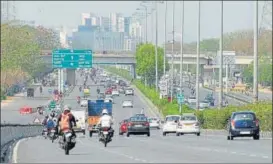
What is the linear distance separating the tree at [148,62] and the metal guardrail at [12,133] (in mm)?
78859

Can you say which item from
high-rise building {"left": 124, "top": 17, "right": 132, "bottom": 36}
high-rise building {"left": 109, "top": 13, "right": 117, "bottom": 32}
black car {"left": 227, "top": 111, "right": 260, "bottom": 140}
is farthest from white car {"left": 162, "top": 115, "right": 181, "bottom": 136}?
high-rise building {"left": 124, "top": 17, "right": 132, "bottom": 36}

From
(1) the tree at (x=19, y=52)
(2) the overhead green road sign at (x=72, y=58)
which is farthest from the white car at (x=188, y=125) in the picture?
(1) the tree at (x=19, y=52)

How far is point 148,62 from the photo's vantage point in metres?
152

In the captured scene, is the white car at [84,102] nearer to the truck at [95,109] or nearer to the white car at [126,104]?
the truck at [95,109]

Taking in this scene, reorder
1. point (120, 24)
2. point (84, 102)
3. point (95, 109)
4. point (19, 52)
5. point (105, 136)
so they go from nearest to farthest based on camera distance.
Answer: point (19, 52) → point (105, 136) → point (95, 109) → point (84, 102) → point (120, 24)

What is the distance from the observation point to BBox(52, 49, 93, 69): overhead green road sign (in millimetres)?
68062

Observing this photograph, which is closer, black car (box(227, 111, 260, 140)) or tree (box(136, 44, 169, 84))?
black car (box(227, 111, 260, 140))

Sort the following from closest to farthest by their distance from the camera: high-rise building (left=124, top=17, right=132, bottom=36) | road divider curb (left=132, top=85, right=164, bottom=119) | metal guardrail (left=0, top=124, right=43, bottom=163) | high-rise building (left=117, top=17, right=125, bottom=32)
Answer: metal guardrail (left=0, top=124, right=43, bottom=163) < road divider curb (left=132, top=85, right=164, bottom=119) < high-rise building (left=117, top=17, right=125, bottom=32) < high-rise building (left=124, top=17, right=132, bottom=36)

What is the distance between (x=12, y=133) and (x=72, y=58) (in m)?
23.5

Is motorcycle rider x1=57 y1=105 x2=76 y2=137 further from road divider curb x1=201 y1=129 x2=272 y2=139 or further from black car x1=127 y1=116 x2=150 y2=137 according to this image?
black car x1=127 y1=116 x2=150 y2=137

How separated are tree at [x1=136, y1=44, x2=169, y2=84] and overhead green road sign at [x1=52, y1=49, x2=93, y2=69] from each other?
73766 mm

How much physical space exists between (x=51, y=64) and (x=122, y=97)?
60.7 m

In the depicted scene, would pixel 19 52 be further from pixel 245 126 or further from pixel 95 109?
pixel 95 109

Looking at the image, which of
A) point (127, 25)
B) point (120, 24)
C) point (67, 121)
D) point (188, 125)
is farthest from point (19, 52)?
point (127, 25)
